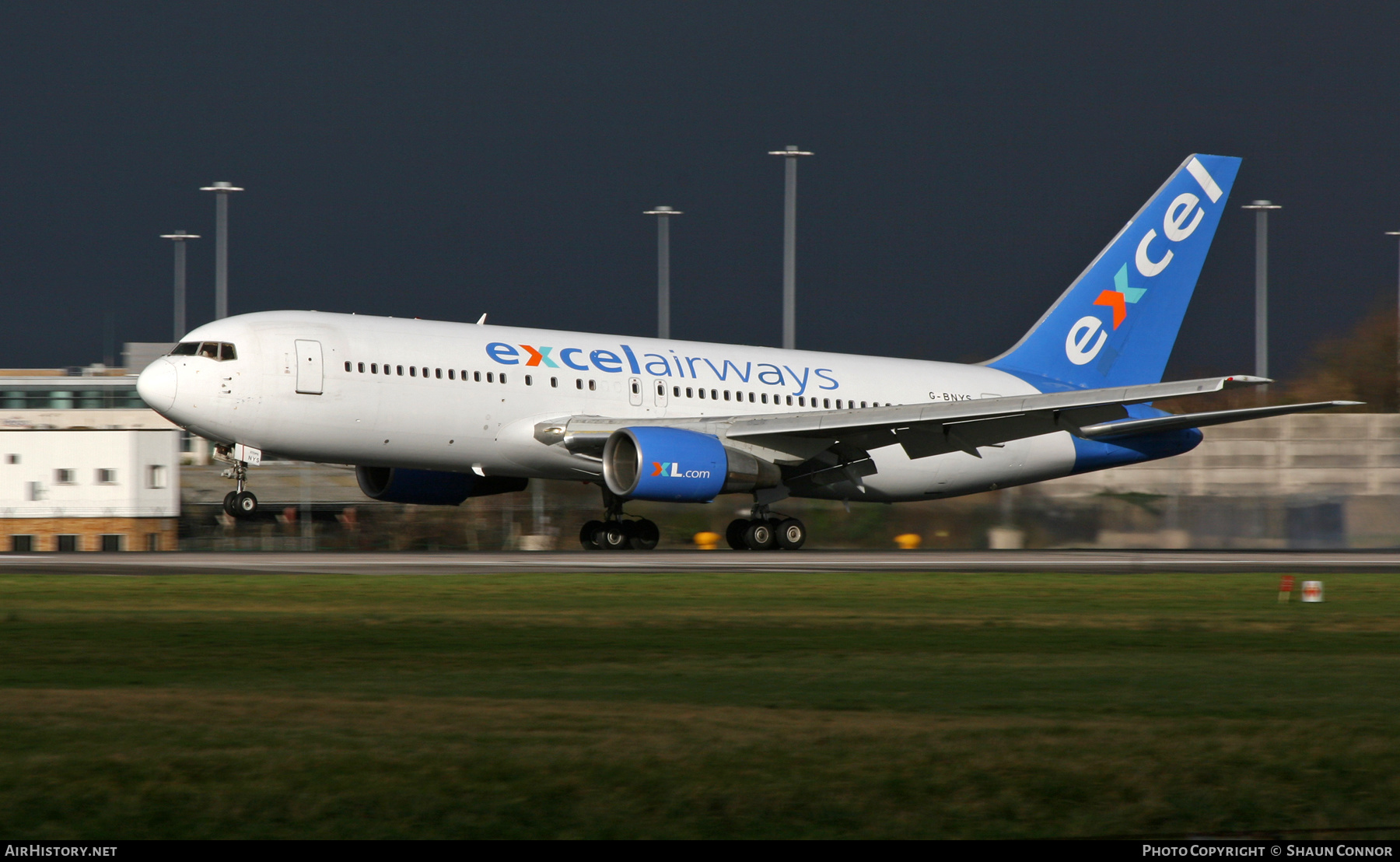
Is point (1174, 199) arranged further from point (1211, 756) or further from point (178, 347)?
point (1211, 756)

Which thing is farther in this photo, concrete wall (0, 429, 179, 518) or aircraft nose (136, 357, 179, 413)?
concrete wall (0, 429, 179, 518)

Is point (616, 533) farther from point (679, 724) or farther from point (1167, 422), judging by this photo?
point (679, 724)

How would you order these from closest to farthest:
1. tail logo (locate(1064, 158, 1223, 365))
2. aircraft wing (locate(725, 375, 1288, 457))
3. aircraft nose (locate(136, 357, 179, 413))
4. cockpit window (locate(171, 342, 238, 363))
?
1. aircraft nose (locate(136, 357, 179, 413))
2. cockpit window (locate(171, 342, 238, 363))
3. aircraft wing (locate(725, 375, 1288, 457))
4. tail logo (locate(1064, 158, 1223, 365))

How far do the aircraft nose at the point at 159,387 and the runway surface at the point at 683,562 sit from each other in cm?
255

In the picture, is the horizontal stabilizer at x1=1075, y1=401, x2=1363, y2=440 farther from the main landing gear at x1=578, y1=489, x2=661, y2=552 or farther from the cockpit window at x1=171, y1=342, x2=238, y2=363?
the cockpit window at x1=171, y1=342, x2=238, y2=363

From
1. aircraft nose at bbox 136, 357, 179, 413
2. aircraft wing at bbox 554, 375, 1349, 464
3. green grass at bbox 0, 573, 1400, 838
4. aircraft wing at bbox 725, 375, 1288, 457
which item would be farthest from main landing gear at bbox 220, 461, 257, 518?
green grass at bbox 0, 573, 1400, 838

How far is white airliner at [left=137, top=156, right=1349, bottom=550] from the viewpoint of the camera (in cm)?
2695

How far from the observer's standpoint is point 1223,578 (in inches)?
883

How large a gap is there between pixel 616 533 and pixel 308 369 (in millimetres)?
7099

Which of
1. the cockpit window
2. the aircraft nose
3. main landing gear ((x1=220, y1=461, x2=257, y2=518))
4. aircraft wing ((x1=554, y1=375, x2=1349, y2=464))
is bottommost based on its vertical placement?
main landing gear ((x1=220, y1=461, x2=257, y2=518))

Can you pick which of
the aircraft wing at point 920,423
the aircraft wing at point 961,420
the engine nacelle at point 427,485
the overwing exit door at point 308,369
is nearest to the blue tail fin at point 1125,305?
the aircraft wing at point 920,423

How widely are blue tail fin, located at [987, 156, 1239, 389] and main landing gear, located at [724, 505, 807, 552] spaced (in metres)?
7.38
